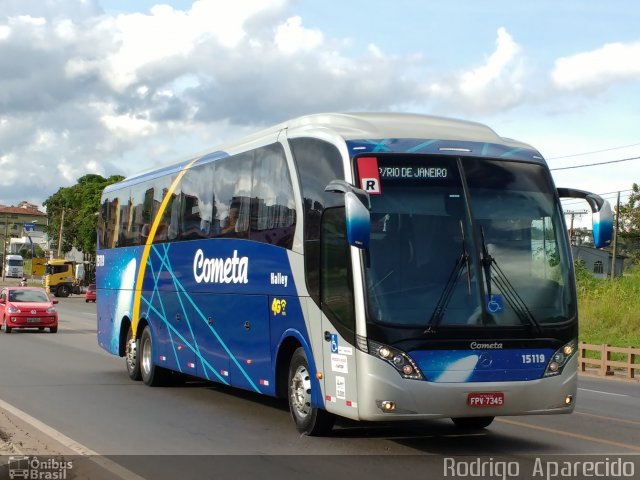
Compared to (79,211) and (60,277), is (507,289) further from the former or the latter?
(79,211)

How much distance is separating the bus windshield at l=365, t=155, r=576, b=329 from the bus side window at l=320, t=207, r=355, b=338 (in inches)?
12.4

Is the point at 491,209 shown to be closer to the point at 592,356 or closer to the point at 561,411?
the point at 561,411

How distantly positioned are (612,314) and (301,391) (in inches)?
1101

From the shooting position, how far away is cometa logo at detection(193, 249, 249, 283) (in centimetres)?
1357

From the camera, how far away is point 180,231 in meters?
16.4

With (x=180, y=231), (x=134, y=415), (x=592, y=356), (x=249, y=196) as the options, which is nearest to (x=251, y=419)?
(x=134, y=415)

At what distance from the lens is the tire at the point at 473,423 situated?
12.4 metres

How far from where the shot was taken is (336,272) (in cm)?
1072

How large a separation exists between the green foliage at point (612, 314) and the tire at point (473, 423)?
2255 centimetres

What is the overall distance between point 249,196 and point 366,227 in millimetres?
4410

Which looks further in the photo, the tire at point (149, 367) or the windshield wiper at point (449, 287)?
the tire at point (149, 367)

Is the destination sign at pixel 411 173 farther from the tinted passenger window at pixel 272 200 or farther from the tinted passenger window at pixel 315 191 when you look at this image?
the tinted passenger window at pixel 272 200

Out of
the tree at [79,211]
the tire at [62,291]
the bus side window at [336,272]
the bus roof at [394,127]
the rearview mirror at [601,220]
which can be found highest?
the tree at [79,211]

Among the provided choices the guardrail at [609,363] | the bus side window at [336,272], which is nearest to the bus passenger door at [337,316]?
the bus side window at [336,272]
